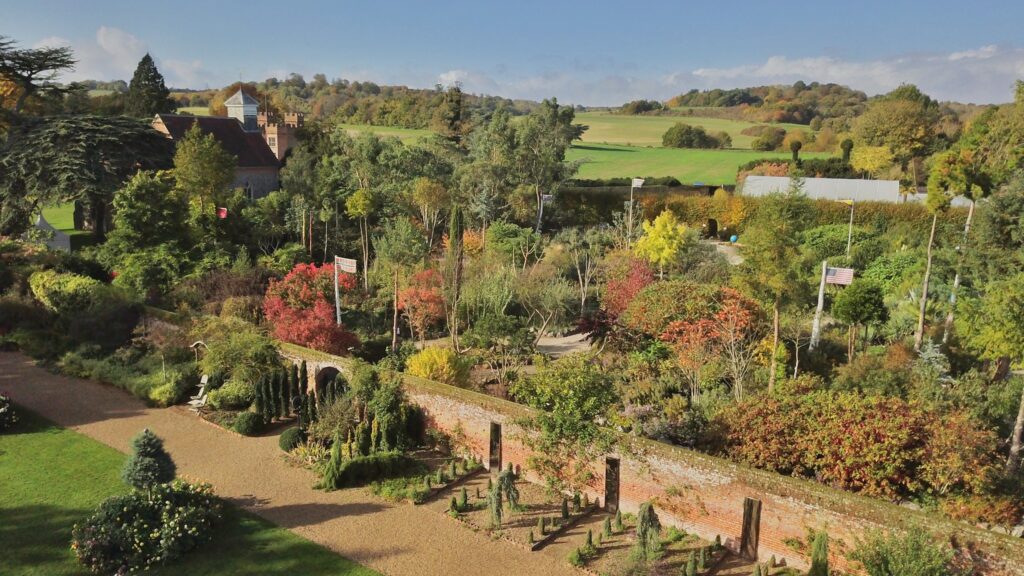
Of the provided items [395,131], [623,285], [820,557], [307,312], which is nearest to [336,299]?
[307,312]

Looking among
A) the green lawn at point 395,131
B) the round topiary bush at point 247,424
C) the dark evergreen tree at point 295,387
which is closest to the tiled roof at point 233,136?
Result: the green lawn at point 395,131

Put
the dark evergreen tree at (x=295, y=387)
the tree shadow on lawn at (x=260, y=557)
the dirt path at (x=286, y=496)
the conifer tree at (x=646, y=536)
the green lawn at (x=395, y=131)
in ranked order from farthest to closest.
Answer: the green lawn at (x=395, y=131) < the dark evergreen tree at (x=295, y=387) < the dirt path at (x=286, y=496) < the tree shadow on lawn at (x=260, y=557) < the conifer tree at (x=646, y=536)

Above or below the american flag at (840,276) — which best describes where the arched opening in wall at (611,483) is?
below

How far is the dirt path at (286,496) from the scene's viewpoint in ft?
37.1

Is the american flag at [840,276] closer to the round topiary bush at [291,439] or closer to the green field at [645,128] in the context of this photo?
the round topiary bush at [291,439]

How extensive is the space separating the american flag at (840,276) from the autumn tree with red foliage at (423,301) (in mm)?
10319

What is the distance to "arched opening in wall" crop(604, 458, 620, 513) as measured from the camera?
12.6m

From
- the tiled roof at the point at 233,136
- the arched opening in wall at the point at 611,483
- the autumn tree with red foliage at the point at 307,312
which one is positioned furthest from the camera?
the tiled roof at the point at 233,136

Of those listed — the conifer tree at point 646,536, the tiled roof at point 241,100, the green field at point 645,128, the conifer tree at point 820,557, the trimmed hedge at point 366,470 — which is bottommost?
the trimmed hedge at point 366,470

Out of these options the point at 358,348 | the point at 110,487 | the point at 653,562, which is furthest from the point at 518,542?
the point at 358,348

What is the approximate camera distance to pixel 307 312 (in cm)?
1838

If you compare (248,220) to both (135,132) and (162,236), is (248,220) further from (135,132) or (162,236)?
(135,132)

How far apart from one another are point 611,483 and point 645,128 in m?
73.9

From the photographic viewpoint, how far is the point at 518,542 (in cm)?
1177
